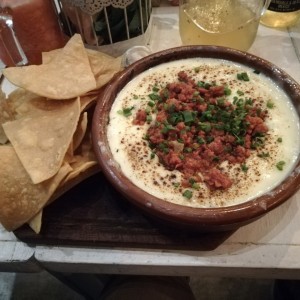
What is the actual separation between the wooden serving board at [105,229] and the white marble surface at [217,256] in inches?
0.9

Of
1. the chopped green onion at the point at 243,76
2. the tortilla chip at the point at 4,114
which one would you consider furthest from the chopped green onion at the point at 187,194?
the tortilla chip at the point at 4,114

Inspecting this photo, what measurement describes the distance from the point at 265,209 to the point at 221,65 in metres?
0.54

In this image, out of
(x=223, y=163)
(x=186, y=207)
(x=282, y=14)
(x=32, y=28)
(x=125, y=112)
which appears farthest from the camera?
(x=282, y=14)

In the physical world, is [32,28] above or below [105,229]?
above

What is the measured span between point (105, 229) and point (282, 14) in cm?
112

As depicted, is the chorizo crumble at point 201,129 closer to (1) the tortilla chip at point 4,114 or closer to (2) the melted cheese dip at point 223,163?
(2) the melted cheese dip at point 223,163

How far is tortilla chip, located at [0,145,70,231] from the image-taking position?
0.97 metres

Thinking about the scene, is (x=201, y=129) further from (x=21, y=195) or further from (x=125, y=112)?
(x=21, y=195)

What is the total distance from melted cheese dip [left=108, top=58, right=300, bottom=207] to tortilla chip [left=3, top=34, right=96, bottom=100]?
0.39 ft

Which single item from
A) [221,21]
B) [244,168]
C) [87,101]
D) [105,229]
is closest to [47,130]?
[87,101]

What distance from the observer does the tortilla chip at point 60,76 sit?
43.8 inches

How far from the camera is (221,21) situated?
1.40 m

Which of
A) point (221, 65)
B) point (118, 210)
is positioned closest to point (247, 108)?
point (221, 65)

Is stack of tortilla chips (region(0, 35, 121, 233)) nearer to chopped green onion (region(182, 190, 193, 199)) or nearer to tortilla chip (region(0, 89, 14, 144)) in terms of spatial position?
tortilla chip (region(0, 89, 14, 144))
